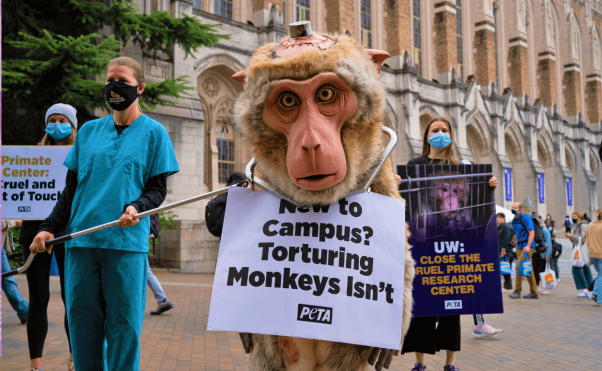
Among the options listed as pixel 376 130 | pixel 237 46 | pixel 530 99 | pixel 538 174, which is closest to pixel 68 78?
pixel 237 46

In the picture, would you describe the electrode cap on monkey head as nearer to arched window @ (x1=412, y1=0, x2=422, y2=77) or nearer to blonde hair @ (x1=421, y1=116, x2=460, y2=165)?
blonde hair @ (x1=421, y1=116, x2=460, y2=165)

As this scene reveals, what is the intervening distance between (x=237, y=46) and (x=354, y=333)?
17075mm

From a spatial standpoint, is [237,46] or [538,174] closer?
[237,46]

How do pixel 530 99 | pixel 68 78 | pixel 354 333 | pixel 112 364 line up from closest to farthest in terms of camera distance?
1. pixel 354 333
2. pixel 112 364
3. pixel 68 78
4. pixel 530 99

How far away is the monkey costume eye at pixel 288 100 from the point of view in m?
1.86

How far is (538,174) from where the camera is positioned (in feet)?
108

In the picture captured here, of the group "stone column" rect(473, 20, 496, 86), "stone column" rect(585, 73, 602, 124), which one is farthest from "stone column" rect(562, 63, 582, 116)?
"stone column" rect(473, 20, 496, 86)

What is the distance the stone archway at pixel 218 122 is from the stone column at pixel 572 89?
33.3m

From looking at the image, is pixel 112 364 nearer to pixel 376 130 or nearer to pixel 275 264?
pixel 275 264

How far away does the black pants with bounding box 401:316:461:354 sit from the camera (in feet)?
12.4

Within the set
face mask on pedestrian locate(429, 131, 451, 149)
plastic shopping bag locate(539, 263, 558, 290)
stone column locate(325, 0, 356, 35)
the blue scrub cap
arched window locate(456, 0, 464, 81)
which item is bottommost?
plastic shopping bag locate(539, 263, 558, 290)

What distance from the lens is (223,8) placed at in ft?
→ 66.3

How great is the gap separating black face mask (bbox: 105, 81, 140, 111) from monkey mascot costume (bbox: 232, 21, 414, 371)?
2.62ft

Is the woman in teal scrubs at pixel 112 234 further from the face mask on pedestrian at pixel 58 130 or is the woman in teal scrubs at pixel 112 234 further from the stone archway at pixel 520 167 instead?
the stone archway at pixel 520 167
